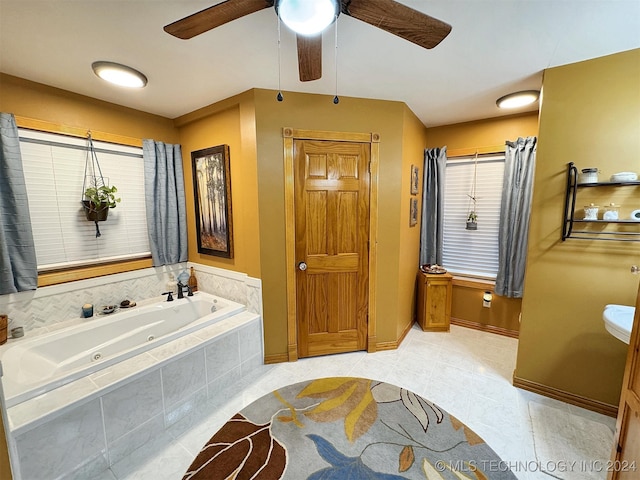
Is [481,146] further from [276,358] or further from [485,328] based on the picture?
[276,358]

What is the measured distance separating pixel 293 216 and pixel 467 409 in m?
2.05

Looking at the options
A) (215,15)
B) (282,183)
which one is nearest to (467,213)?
(282,183)

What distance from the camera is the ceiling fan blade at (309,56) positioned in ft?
4.14

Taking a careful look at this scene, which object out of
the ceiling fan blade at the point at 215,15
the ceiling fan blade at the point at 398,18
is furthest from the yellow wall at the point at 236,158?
the ceiling fan blade at the point at 398,18

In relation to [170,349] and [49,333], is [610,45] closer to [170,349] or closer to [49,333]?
[170,349]

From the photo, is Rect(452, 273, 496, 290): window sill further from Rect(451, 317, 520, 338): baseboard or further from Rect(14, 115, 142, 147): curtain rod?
Rect(14, 115, 142, 147): curtain rod

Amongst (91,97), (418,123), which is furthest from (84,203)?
(418,123)

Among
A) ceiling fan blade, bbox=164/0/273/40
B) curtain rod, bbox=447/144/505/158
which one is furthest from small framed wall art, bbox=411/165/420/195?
ceiling fan blade, bbox=164/0/273/40

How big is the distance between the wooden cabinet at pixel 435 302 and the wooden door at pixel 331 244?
3.05ft

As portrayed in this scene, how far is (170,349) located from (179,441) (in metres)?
0.58

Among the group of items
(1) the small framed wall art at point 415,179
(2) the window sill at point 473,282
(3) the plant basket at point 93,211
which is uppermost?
(1) the small framed wall art at point 415,179

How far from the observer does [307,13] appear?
108 cm

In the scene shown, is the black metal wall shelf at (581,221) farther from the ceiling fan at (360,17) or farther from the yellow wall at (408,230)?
the ceiling fan at (360,17)

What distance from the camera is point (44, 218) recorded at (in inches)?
85.8
